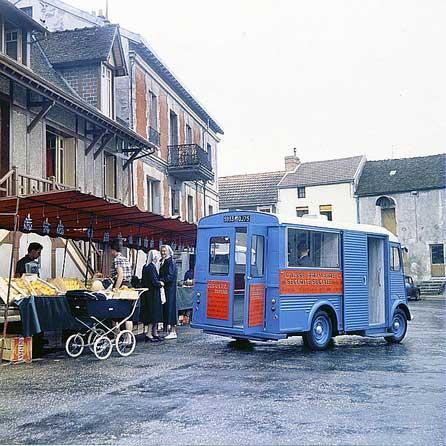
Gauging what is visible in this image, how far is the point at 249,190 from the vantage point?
160 ft

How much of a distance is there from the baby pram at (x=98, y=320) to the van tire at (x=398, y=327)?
549 centimetres

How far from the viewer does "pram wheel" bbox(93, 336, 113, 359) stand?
990 centimetres

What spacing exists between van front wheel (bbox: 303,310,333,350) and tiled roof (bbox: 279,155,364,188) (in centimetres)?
3287

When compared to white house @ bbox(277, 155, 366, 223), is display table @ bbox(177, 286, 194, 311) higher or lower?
lower

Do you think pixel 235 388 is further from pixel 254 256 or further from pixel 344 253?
pixel 344 253

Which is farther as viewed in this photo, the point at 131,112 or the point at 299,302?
the point at 131,112

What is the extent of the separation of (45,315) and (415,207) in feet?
115

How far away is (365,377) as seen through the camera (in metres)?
8.34

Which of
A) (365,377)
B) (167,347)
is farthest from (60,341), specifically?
(365,377)

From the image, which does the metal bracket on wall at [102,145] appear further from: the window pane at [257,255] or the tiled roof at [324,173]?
the tiled roof at [324,173]

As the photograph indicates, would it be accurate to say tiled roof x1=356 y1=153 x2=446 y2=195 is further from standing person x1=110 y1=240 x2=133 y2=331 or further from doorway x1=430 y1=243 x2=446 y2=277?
standing person x1=110 y1=240 x2=133 y2=331

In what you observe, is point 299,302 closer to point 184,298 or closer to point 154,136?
point 184,298

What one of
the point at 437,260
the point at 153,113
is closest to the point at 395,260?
the point at 153,113

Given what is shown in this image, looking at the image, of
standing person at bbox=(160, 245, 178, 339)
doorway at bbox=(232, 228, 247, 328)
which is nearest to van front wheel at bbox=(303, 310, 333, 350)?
doorway at bbox=(232, 228, 247, 328)
